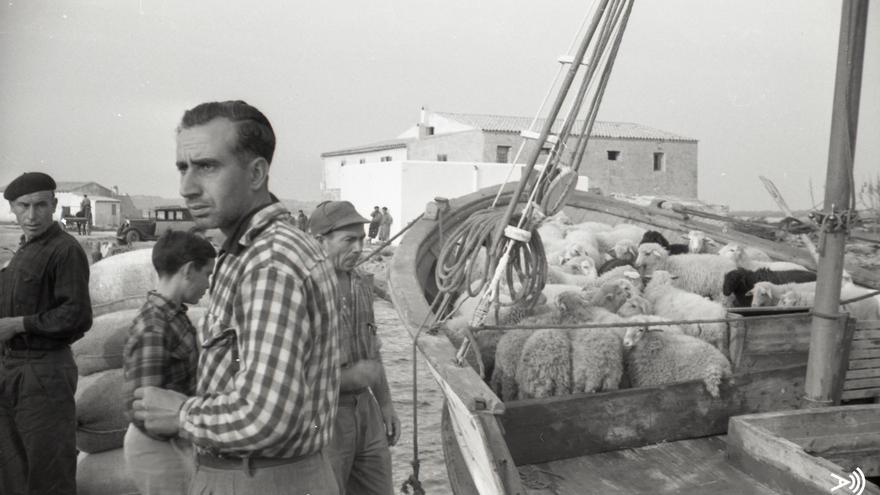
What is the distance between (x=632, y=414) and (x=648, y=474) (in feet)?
1.21

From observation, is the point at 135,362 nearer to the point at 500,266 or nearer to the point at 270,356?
the point at 270,356

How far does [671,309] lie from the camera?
5641 millimetres

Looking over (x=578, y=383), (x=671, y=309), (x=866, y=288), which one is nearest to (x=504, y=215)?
(x=578, y=383)

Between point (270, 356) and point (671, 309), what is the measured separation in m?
4.61

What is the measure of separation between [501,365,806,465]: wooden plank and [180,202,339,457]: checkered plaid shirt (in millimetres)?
2159

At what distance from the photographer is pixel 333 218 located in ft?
12.8

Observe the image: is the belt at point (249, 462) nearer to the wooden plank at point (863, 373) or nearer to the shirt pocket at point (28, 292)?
the shirt pocket at point (28, 292)

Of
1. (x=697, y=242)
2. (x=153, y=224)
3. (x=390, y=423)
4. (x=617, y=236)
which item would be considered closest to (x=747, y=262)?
(x=697, y=242)

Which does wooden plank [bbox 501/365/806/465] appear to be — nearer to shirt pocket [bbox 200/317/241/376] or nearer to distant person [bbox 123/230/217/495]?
distant person [bbox 123/230/217/495]

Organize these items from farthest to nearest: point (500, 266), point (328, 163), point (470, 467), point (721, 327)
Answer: point (328, 163), point (721, 327), point (500, 266), point (470, 467)

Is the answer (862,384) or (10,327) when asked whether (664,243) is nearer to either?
(862,384)

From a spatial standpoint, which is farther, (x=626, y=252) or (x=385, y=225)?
(x=385, y=225)

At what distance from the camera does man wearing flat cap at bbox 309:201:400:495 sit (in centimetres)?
352

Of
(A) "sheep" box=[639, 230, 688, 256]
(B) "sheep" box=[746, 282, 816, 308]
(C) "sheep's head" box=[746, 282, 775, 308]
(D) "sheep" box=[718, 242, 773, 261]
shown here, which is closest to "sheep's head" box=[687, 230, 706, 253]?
(A) "sheep" box=[639, 230, 688, 256]
